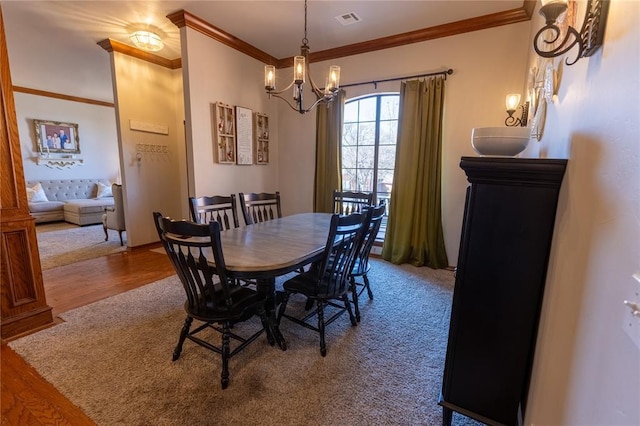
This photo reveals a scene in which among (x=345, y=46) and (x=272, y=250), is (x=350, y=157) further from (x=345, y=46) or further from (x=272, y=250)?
(x=272, y=250)

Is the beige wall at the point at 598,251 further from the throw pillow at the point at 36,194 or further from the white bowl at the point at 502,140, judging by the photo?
the throw pillow at the point at 36,194

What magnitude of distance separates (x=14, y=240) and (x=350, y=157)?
355cm

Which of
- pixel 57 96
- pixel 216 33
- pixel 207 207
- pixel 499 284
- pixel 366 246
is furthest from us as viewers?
pixel 57 96

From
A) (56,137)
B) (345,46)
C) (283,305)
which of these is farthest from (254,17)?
(56,137)

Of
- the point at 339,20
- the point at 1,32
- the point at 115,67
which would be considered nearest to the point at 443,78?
the point at 339,20

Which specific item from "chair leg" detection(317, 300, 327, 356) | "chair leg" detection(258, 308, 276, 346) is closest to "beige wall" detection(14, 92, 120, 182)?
"chair leg" detection(258, 308, 276, 346)

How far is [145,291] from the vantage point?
2918mm

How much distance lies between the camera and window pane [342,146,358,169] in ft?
13.8

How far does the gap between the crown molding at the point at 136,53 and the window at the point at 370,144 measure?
9.28ft

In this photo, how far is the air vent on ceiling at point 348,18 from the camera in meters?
3.14

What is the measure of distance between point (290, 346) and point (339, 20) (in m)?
3.32

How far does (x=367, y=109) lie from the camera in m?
4.06

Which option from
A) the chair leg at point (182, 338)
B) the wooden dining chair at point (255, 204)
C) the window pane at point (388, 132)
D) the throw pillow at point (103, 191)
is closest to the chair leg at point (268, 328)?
the chair leg at point (182, 338)

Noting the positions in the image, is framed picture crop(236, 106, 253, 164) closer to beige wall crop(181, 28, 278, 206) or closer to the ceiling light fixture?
beige wall crop(181, 28, 278, 206)
